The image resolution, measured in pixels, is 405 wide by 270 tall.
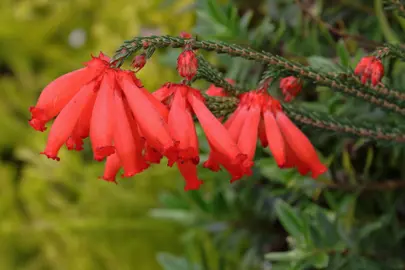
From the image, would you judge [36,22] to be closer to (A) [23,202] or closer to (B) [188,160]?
(A) [23,202]

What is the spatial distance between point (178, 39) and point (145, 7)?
0.87m

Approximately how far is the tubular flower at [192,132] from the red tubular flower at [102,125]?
1.4 inches

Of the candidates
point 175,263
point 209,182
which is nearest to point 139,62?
point 175,263

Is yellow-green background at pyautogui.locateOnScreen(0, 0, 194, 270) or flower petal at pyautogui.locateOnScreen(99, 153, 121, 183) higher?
yellow-green background at pyautogui.locateOnScreen(0, 0, 194, 270)

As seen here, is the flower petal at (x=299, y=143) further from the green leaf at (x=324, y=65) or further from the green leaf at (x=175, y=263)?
the green leaf at (x=175, y=263)

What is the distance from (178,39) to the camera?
0.38m

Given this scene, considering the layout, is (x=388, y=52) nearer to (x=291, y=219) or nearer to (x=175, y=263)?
(x=291, y=219)

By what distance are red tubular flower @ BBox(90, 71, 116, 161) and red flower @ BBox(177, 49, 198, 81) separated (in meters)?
0.04

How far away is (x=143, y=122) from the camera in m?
0.37

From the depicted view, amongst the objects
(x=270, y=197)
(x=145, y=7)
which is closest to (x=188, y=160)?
(x=270, y=197)

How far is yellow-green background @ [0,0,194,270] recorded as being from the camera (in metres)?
1.15

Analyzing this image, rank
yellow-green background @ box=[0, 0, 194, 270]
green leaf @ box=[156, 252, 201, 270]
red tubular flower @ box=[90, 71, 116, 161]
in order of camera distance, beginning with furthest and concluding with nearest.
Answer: yellow-green background @ box=[0, 0, 194, 270] → green leaf @ box=[156, 252, 201, 270] → red tubular flower @ box=[90, 71, 116, 161]

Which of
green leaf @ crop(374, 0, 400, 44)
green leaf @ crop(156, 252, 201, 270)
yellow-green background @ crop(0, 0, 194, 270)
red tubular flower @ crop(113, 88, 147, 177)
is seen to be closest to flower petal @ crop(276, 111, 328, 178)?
red tubular flower @ crop(113, 88, 147, 177)

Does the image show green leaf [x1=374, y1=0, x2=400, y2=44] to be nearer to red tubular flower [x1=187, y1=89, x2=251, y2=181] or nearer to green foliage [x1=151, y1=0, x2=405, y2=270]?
green foliage [x1=151, y1=0, x2=405, y2=270]
